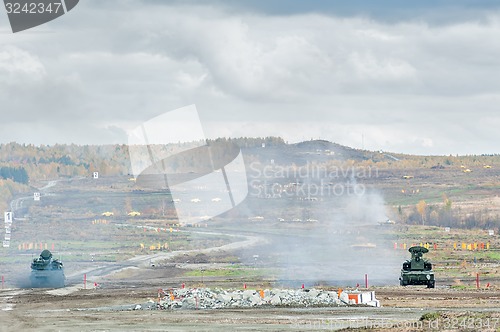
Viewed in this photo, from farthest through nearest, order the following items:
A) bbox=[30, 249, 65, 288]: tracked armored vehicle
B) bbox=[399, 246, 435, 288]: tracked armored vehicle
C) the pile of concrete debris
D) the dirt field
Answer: bbox=[30, 249, 65, 288]: tracked armored vehicle < bbox=[399, 246, 435, 288]: tracked armored vehicle < the pile of concrete debris < the dirt field

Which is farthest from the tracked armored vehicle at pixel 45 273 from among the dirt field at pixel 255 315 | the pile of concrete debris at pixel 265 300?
the pile of concrete debris at pixel 265 300

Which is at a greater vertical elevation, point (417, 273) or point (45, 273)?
point (45, 273)

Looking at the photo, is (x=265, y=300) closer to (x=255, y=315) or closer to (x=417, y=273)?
(x=255, y=315)

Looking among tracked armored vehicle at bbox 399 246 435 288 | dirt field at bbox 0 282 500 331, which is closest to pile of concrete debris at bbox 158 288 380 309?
dirt field at bbox 0 282 500 331

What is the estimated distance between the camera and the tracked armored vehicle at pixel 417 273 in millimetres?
81312

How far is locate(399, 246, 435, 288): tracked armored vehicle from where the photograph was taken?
8131cm

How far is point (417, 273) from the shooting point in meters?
82.2

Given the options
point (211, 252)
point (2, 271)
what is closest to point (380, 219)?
point (211, 252)

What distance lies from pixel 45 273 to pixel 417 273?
3045cm

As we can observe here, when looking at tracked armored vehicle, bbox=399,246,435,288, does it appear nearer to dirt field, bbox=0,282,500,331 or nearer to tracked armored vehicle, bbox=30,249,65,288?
dirt field, bbox=0,282,500,331

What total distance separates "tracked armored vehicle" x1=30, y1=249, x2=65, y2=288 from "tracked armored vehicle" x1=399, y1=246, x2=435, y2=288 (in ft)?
92.5

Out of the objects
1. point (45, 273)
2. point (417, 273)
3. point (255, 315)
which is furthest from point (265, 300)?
point (45, 273)

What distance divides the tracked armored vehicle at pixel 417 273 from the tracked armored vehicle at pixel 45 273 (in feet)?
92.5

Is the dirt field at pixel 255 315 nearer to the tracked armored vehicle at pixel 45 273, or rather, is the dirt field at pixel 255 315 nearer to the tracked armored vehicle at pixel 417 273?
the tracked armored vehicle at pixel 417 273
